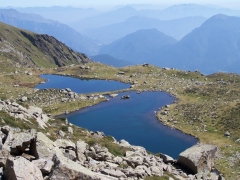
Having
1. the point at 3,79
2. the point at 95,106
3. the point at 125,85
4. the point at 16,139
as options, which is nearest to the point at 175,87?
the point at 125,85

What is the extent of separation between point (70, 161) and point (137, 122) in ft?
182

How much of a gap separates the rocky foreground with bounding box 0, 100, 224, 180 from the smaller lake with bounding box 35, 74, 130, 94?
64.4 meters

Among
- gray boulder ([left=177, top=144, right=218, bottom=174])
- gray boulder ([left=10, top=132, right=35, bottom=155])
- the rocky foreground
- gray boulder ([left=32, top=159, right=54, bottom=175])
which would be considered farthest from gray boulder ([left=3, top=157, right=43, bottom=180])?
gray boulder ([left=177, top=144, right=218, bottom=174])

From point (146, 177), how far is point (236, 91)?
7734cm

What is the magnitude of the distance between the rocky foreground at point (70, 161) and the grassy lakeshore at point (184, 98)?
1145 centimetres

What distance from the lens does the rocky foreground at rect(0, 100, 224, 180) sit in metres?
16.5

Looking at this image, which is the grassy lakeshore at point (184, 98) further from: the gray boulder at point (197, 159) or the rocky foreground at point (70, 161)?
the rocky foreground at point (70, 161)

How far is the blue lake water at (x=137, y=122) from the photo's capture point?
6053 centimetres

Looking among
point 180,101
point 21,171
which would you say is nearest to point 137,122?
point 180,101

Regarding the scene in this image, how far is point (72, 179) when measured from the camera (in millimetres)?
16375

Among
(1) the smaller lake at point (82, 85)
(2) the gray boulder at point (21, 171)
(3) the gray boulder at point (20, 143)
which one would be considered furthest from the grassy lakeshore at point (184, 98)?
(2) the gray boulder at point (21, 171)

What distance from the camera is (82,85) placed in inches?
4434

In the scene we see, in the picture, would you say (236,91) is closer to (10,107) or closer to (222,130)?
(222,130)

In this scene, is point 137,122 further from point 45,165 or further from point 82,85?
point 45,165
